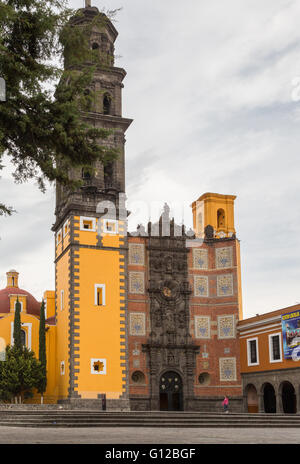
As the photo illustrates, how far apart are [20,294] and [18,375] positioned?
9603 millimetres

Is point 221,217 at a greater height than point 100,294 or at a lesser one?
Answer: greater

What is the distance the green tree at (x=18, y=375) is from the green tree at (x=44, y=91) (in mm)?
24450

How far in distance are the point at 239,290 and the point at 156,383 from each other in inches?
334

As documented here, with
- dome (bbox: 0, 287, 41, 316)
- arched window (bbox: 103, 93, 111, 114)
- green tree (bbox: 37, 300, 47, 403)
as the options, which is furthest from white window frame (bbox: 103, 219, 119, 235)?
dome (bbox: 0, 287, 41, 316)

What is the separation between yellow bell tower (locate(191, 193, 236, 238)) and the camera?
1770 inches

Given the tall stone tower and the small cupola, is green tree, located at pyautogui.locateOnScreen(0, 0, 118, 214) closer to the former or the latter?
the tall stone tower

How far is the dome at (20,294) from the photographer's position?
146 feet

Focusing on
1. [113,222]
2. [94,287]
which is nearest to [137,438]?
[94,287]

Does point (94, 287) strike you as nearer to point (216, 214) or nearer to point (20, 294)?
point (20, 294)

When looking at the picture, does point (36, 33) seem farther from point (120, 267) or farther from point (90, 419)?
point (120, 267)

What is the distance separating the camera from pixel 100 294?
39.0 meters

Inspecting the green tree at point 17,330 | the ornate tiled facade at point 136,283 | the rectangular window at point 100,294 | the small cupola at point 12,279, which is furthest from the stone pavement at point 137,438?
the small cupola at point 12,279

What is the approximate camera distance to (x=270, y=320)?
37969 mm
